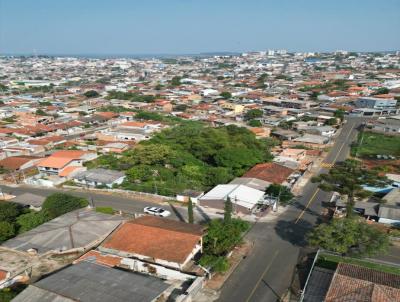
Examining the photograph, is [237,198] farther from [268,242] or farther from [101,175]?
[101,175]

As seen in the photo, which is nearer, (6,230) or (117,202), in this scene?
(6,230)

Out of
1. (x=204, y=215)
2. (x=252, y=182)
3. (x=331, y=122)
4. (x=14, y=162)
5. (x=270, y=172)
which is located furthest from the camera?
(x=331, y=122)

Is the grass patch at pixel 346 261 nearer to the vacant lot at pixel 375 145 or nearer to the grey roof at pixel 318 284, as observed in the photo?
the grey roof at pixel 318 284

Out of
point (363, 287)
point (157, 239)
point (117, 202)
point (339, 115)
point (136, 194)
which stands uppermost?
point (363, 287)

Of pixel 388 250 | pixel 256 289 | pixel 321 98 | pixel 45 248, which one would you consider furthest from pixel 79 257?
pixel 321 98

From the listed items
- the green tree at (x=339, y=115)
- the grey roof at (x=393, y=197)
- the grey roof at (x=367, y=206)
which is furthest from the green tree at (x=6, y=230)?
the green tree at (x=339, y=115)

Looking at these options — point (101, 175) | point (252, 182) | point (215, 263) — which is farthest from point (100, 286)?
point (101, 175)

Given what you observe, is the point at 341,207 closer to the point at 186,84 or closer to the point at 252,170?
the point at 252,170

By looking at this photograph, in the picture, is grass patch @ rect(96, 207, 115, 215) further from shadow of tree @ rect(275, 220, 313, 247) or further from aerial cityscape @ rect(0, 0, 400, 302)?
shadow of tree @ rect(275, 220, 313, 247)

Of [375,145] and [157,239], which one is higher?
[157,239]
